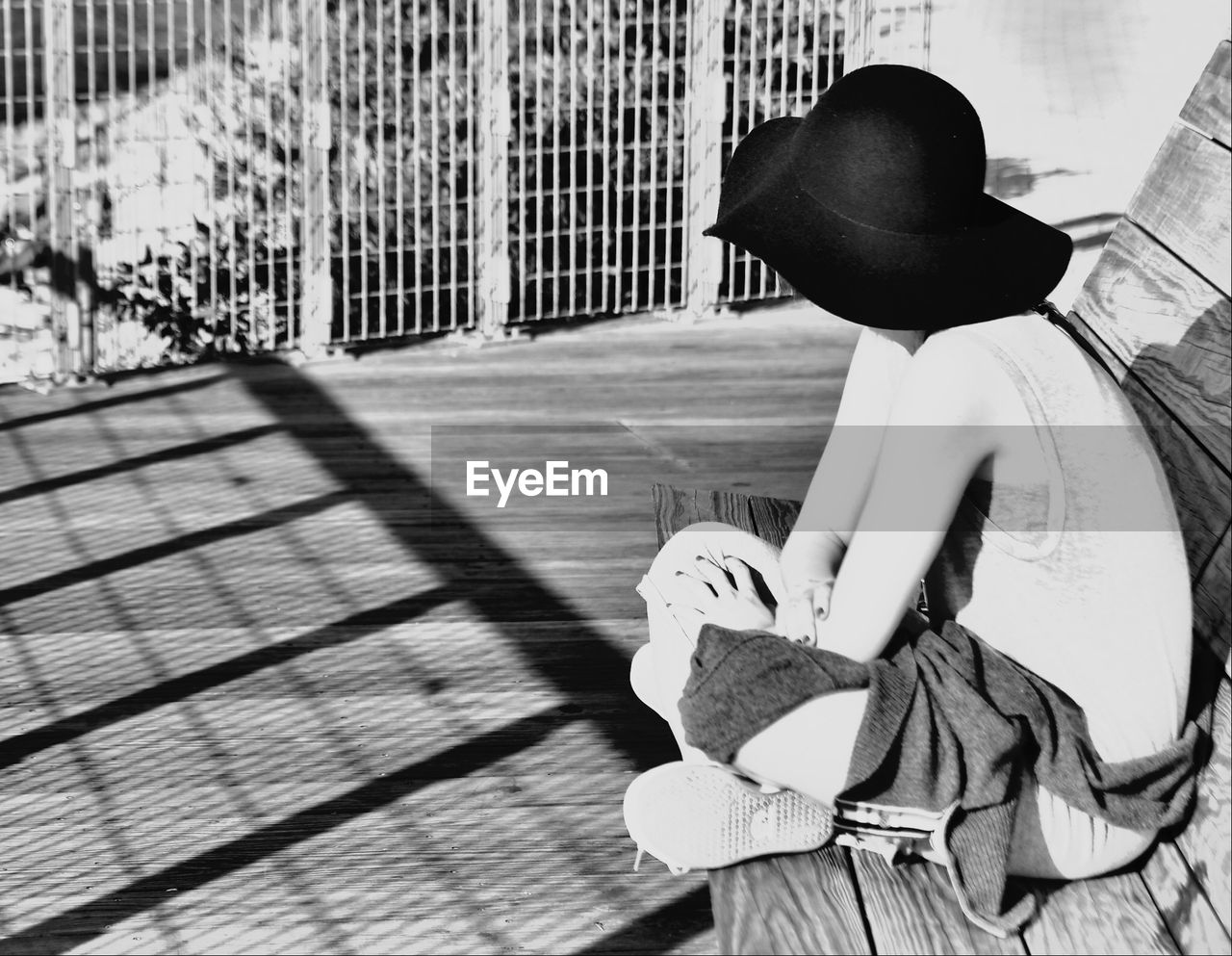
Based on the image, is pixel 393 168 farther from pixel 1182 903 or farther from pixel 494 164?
pixel 1182 903

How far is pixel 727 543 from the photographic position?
129 inches

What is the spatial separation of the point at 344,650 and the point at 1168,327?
2380mm

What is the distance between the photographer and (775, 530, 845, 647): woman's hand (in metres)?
2.84

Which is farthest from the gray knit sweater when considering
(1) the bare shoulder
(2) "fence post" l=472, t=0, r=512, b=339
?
(2) "fence post" l=472, t=0, r=512, b=339

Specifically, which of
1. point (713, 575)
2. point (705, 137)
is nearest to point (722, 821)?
point (713, 575)

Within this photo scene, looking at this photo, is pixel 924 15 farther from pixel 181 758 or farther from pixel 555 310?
pixel 181 758

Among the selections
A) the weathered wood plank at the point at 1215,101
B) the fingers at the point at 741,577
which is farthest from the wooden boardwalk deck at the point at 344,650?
the weathered wood plank at the point at 1215,101

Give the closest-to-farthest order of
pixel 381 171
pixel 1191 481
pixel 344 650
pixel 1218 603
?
pixel 1218 603, pixel 1191 481, pixel 344 650, pixel 381 171

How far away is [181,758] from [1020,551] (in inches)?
82.7

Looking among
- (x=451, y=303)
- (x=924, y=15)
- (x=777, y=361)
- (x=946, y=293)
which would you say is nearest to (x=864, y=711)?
(x=946, y=293)

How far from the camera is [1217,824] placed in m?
2.45

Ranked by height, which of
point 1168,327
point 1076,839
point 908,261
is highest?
point 908,261

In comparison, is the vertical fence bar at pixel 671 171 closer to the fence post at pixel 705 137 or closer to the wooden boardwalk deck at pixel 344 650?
the fence post at pixel 705 137

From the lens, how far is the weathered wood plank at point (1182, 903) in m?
2.36
